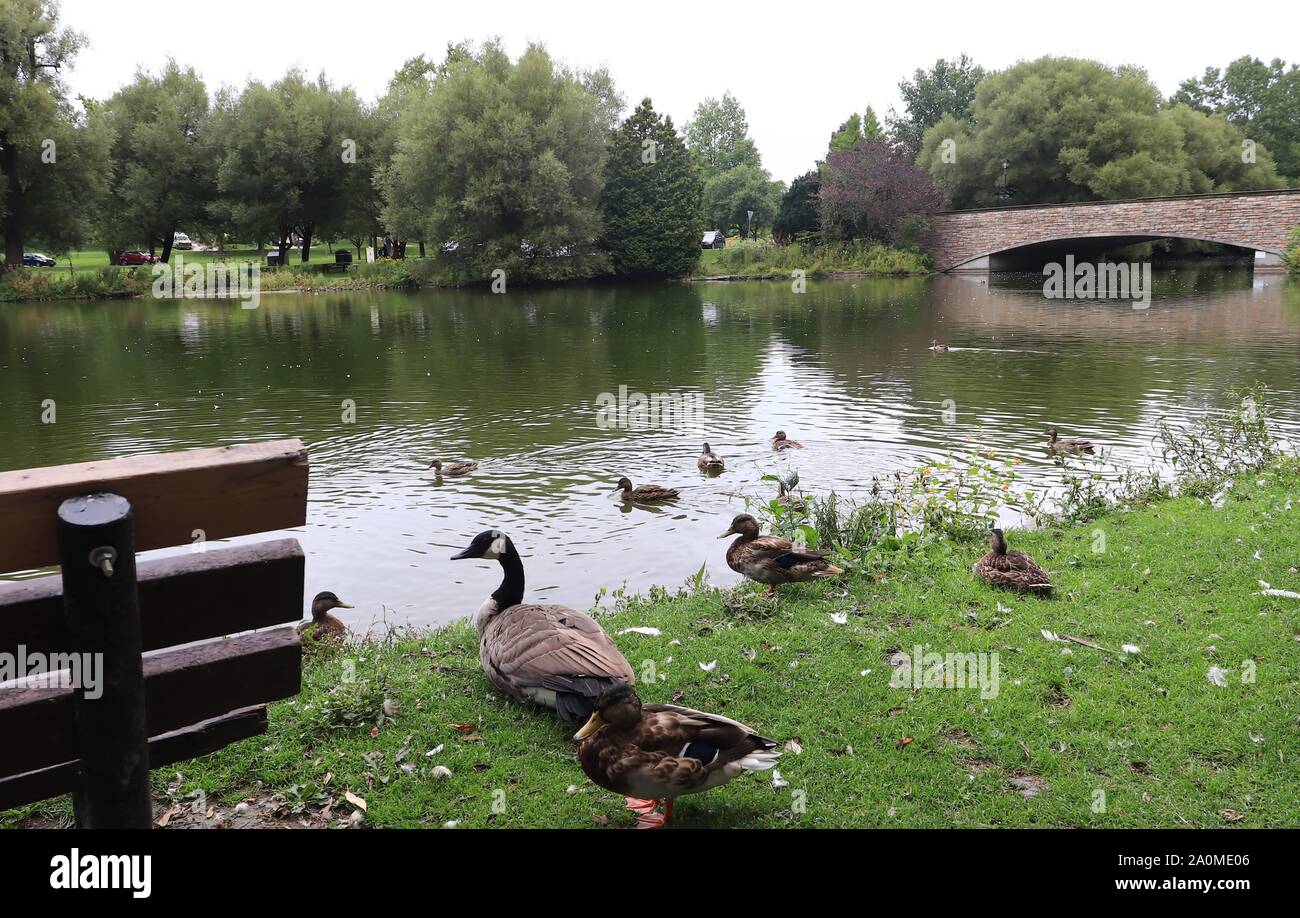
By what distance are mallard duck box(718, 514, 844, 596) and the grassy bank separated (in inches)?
2369

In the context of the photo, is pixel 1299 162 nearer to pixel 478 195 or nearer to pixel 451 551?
pixel 478 195

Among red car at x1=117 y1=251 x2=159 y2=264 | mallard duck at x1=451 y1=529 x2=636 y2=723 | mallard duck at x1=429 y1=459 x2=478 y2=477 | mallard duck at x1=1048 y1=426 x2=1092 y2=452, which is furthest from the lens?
red car at x1=117 y1=251 x2=159 y2=264

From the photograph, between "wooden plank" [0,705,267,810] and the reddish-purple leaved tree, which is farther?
the reddish-purple leaved tree

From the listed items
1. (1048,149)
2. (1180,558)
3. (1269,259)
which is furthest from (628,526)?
(1048,149)

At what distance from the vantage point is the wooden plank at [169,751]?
302 cm

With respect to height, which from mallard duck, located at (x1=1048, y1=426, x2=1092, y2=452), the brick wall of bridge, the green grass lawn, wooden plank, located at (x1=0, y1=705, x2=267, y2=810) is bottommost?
the green grass lawn

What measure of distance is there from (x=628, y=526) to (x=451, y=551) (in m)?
2.23

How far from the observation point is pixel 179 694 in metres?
3.08

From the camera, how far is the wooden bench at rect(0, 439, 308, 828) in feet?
8.34

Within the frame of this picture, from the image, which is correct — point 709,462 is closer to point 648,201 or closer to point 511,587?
point 511,587

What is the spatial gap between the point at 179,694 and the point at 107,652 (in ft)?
1.63

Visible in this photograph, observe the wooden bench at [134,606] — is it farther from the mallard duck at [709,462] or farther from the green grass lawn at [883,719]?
the mallard duck at [709,462]

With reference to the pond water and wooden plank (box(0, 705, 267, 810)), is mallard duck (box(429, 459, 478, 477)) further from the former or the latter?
wooden plank (box(0, 705, 267, 810))

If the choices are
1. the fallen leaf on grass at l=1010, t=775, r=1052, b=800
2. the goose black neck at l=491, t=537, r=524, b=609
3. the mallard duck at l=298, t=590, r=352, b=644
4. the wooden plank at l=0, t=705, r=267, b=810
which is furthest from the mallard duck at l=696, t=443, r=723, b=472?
the wooden plank at l=0, t=705, r=267, b=810
